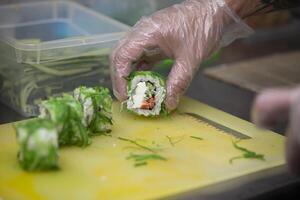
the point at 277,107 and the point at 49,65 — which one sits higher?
the point at 277,107

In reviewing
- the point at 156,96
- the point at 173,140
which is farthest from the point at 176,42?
the point at 173,140

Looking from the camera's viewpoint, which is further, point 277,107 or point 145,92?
point 145,92

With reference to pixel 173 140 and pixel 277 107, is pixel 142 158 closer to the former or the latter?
pixel 173 140

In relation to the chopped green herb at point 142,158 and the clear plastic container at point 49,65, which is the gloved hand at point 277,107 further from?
the clear plastic container at point 49,65

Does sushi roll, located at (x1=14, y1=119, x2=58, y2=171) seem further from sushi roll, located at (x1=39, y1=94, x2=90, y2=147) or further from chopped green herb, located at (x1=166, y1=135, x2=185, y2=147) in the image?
chopped green herb, located at (x1=166, y1=135, x2=185, y2=147)

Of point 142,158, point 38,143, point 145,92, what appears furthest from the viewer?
point 145,92

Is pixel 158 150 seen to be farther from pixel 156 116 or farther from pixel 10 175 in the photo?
pixel 10 175
